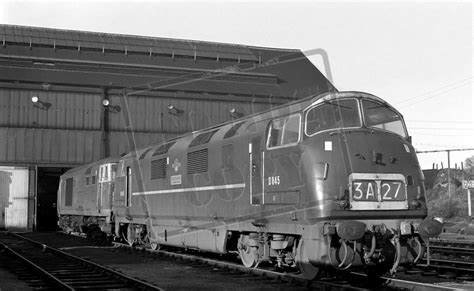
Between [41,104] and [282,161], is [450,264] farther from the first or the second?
[41,104]

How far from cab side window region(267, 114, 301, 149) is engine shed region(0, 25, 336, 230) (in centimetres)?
2879

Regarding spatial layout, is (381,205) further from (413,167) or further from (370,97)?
(370,97)

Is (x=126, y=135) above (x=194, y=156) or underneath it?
above

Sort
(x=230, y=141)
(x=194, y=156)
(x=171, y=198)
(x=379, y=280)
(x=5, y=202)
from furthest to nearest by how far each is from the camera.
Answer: (x=5, y=202), (x=171, y=198), (x=194, y=156), (x=230, y=141), (x=379, y=280)

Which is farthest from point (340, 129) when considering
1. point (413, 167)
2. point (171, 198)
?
point (171, 198)

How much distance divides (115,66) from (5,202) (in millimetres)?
13245

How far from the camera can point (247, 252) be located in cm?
1526

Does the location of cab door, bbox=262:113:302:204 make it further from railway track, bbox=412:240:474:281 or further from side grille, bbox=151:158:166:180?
side grille, bbox=151:158:166:180

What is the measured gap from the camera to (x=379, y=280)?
42.9 feet

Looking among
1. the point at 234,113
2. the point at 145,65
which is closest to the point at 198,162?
the point at 234,113

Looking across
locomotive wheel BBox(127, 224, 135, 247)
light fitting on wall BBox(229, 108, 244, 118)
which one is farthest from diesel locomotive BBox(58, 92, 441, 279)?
light fitting on wall BBox(229, 108, 244, 118)

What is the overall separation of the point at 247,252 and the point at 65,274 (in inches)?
200

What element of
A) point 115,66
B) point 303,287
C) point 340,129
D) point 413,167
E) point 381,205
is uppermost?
point 115,66

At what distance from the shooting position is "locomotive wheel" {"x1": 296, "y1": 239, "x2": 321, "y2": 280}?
12.4 meters
